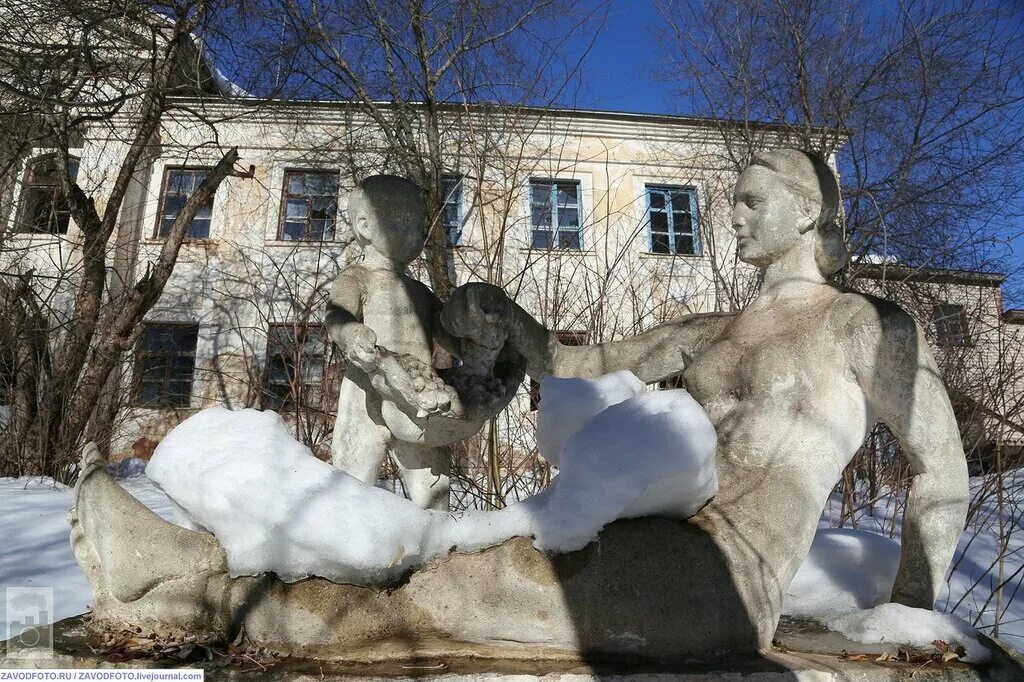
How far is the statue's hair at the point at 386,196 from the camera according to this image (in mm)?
2045

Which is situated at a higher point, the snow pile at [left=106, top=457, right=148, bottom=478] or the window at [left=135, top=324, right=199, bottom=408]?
the window at [left=135, top=324, right=199, bottom=408]

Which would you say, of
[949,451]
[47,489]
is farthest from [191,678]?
[47,489]

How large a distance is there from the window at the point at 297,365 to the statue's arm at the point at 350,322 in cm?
411

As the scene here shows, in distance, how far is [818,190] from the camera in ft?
5.74

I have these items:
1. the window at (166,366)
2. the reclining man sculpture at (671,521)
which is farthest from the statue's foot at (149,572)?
the window at (166,366)

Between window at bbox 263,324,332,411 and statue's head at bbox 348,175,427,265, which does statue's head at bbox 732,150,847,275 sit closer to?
statue's head at bbox 348,175,427,265

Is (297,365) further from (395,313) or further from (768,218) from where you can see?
(768,218)

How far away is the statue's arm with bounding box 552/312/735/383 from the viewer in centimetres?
194

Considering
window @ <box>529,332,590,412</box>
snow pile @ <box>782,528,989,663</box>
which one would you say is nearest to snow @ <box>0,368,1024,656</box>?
snow pile @ <box>782,528,989,663</box>

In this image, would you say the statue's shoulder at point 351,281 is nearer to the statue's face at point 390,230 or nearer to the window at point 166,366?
the statue's face at point 390,230

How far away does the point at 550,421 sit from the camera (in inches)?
62.1

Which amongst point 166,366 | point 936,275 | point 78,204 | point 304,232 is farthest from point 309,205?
point 936,275

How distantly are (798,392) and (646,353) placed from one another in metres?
0.48

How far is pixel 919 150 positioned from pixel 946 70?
87cm
